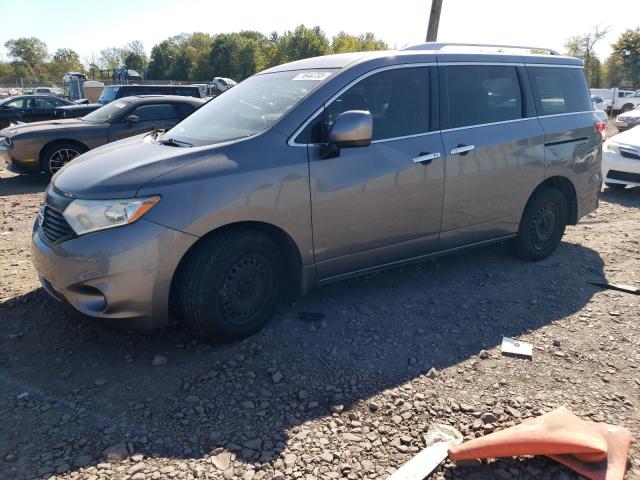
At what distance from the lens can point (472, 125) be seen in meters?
4.28

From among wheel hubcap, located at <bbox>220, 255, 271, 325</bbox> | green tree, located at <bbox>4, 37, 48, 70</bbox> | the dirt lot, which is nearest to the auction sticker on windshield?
wheel hubcap, located at <bbox>220, 255, 271, 325</bbox>

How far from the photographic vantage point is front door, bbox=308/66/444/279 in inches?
140

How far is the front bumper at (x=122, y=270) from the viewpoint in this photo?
2908 millimetres

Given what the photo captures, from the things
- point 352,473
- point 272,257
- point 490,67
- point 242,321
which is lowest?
point 352,473

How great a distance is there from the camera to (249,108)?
152 inches

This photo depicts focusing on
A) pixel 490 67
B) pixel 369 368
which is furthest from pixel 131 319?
pixel 490 67

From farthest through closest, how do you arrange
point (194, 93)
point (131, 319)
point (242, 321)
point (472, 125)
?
point (194, 93)
point (472, 125)
point (242, 321)
point (131, 319)

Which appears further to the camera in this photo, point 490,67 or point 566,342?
point 490,67

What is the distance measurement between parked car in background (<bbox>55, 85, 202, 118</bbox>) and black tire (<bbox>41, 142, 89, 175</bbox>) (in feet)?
14.6

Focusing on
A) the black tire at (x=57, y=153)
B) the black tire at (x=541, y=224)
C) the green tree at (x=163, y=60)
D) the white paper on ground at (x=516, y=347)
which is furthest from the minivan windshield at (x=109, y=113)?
the green tree at (x=163, y=60)

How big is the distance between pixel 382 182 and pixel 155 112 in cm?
725

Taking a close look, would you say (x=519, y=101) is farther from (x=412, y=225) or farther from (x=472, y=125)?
(x=412, y=225)

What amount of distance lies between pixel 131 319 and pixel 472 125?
309 cm

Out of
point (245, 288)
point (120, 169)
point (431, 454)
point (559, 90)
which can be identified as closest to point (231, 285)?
point (245, 288)
